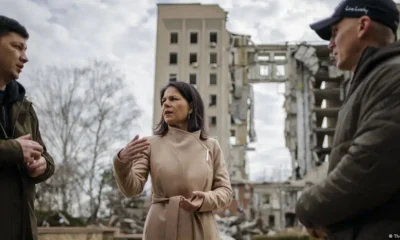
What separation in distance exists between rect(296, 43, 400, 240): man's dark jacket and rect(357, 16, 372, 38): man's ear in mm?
105

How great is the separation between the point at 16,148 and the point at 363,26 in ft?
5.55

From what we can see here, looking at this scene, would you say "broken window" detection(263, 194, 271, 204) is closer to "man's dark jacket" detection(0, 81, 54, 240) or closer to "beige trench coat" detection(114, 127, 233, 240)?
"beige trench coat" detection(114, 127, 233, 240)

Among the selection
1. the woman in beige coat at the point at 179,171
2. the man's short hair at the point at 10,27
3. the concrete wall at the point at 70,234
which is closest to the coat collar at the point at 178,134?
the woman in beige coat at the point at 179,171

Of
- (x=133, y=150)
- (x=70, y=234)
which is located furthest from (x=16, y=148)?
(x=70, y=234)

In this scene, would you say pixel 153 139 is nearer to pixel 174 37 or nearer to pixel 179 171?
pixel 179 171

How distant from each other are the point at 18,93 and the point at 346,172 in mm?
1754

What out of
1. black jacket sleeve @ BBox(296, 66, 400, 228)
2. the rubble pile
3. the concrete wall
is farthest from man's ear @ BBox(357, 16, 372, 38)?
the rubble pile

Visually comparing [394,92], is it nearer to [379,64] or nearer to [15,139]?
[379,64]

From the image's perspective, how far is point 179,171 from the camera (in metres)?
2.82

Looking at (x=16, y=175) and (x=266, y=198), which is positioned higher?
(x=16, y=175)

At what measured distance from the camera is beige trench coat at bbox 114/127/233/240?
8.90 feet

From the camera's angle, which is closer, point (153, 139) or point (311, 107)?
point (153, 139)

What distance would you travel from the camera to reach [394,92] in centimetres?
172

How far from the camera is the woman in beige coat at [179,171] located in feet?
8.84
